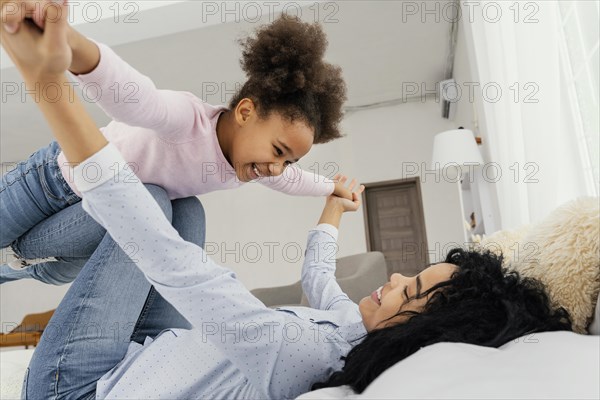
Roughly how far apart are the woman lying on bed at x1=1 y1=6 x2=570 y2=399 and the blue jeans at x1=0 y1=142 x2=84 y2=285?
0.61 feet

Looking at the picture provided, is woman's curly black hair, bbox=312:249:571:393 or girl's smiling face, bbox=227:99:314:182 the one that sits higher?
girl's smiling face, bbox=227:99:314:182

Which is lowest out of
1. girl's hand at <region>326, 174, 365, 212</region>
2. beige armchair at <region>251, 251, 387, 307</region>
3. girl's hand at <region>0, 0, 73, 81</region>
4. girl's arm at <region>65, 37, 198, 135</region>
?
beige armchair at <region>251, 251, 387, 307</region>

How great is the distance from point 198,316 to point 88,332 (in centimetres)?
32

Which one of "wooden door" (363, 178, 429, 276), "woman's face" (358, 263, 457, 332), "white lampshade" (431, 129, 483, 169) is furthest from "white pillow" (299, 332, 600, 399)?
"wooden door" (363, 178, 429, 276)

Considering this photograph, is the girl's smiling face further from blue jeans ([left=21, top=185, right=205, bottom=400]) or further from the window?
the window

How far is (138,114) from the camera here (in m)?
0.89

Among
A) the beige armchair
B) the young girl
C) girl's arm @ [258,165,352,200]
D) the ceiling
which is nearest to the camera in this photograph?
the young girl

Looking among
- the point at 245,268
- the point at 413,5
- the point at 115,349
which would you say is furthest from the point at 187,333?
the point at 245,268

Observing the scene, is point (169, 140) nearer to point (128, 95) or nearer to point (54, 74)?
point (128, 95)

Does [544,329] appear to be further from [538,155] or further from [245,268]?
[245,268]

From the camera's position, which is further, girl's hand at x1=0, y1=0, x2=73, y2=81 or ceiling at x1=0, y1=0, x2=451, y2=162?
ceiling at x1=0, y1=0, x2=451, y2=162

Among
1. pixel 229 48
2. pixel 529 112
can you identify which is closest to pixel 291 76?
pixel 529 112

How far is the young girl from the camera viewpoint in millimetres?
1000

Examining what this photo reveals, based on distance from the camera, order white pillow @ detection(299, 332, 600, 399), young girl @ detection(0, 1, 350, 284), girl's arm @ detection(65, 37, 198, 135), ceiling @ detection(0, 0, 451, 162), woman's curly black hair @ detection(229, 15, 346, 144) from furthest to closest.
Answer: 1. ceiling @ detection(0, 0, 451, 162)
2. woman's curly black hair @ detection(229, 15, 346, 144)
3. young girl @ detection(0, 1, 350, 284)
4. girl's arm @ detection(65, 37, 198, 135)
5. white pillow @ detection(299, 332, 600, 399)
